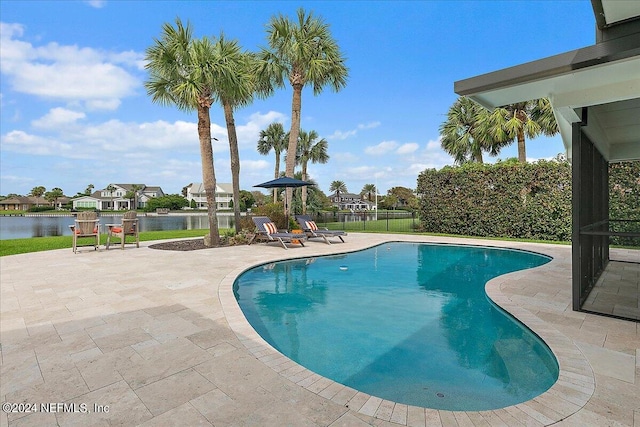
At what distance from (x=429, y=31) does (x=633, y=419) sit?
1619cm

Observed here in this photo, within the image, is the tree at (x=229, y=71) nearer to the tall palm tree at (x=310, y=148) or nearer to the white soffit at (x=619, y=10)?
the white soffit at (x=619, y=10)

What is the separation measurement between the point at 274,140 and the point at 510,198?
72.9ft

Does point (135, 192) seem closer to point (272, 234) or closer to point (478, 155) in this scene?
point (272, 234)

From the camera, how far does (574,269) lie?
4.36 m

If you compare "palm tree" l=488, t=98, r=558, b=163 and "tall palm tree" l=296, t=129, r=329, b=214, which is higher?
"tall palm tree" l=296, t=129, r=329, b=214

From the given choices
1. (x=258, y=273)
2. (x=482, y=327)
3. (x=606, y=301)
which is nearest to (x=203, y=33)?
(x=258, y=273)

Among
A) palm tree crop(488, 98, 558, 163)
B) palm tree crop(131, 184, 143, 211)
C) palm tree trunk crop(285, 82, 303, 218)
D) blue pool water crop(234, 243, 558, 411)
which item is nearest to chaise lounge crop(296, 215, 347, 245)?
palm tree trunk crop(285, 82, 303, 218)

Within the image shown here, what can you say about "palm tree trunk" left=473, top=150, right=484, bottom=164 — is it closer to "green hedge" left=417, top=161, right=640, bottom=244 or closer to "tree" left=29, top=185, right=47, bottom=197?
"green hedge" left=417, top=161, right=640, bottom=244

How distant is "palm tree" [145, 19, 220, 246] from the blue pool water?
5797 millimetres

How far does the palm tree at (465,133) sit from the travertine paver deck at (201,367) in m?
14.3

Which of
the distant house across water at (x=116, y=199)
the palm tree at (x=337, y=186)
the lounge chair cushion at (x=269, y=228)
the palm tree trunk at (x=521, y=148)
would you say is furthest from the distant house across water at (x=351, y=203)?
the lounge chair cushion at (x=269, y=228)

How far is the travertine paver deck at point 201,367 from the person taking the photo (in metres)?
2.17

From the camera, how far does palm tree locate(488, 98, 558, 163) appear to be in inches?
613

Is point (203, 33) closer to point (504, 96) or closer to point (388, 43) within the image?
point (388, 43)
